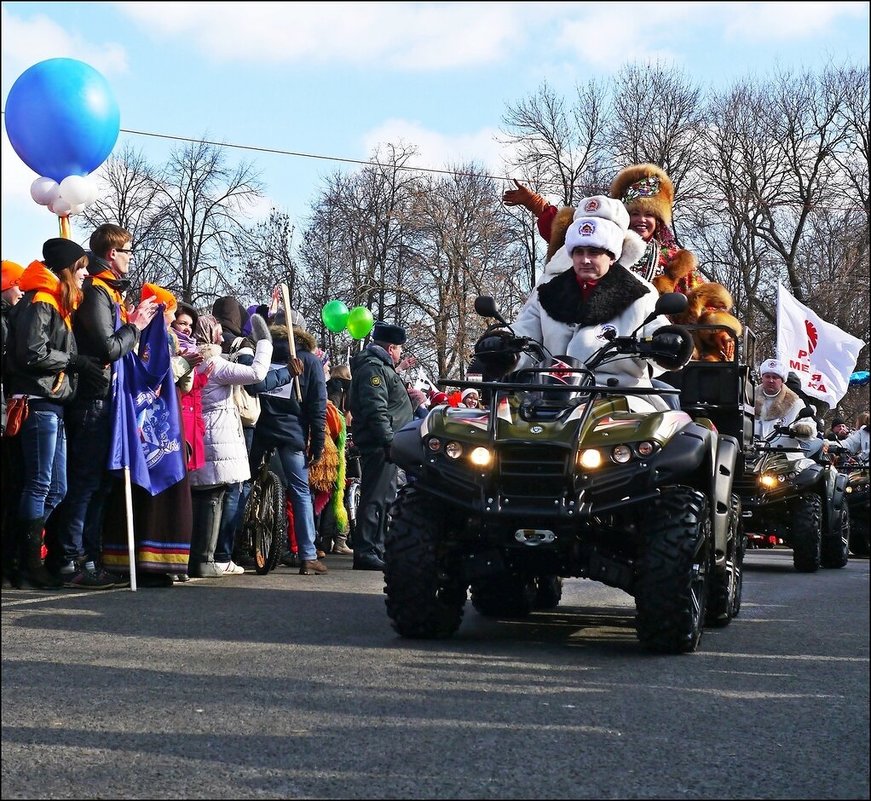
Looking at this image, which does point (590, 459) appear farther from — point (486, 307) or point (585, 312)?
point (585, 312)

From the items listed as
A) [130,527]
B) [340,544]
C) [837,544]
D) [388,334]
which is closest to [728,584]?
[130,527]

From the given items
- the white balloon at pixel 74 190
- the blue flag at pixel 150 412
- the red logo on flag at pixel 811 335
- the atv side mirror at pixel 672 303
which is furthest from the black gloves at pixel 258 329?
the red logo on flag at pixel 811 335

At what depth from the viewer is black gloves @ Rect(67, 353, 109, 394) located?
344 inches

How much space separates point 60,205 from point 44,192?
14cm

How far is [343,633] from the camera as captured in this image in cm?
729

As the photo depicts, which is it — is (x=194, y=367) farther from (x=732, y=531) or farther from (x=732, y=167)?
(x=732, y=167)

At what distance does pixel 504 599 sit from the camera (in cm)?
842

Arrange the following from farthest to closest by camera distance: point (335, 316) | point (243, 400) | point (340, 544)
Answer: point (335, 316) → point (340, 544) → point (243, 400)

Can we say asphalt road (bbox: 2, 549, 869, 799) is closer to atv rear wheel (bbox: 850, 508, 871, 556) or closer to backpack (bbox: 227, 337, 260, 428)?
backpack (bbox: 227, 337, 260, 428)

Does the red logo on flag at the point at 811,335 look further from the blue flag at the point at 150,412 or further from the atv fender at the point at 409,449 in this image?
the atv fender at the point at 409,449

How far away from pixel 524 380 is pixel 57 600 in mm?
2815

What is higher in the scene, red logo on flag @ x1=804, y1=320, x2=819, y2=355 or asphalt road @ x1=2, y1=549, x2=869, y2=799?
red logo on flag @ x1=804, y1=320, x2=819, y2=355

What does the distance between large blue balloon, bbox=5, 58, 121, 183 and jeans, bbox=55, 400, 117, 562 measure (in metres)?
1.76

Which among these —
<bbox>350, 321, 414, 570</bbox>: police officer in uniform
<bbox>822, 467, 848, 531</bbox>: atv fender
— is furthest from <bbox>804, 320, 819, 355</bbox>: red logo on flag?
<bbox>350, 321, 414, 570</bbox>: police officer in uniform
